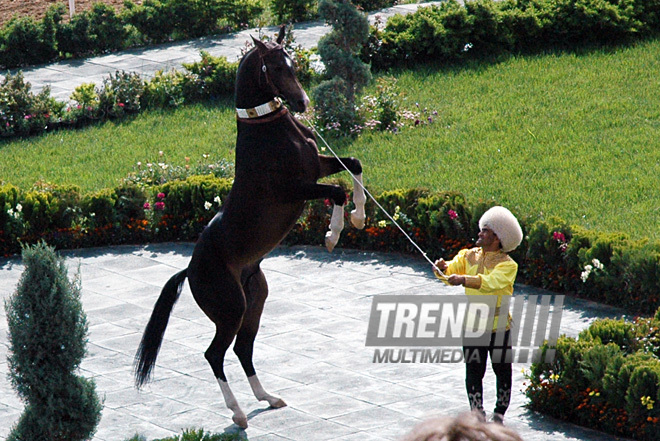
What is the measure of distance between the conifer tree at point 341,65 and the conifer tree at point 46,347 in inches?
361

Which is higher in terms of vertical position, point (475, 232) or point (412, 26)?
point (412, 26)

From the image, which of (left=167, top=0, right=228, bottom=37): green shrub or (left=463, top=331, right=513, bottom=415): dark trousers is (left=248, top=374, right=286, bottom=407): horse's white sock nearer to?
(left=463, top=331, right=513, bottom=415): dark trousers

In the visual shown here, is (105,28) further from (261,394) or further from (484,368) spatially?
(484,368)

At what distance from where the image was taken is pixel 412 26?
61.1ft

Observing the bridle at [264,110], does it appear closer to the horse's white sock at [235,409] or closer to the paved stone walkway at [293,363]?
the paved stone walkway at [293,363]

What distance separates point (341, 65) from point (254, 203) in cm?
827

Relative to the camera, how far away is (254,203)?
299 inches

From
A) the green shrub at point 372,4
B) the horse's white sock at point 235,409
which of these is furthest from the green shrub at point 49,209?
the green shrub at point 372,4

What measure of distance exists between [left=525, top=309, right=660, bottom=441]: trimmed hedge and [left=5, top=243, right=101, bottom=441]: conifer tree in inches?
139

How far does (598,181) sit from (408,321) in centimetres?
400

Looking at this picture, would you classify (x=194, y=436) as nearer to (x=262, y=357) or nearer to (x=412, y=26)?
(x=262, y=357)

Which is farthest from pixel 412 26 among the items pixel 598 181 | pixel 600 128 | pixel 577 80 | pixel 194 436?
pixel 194 436

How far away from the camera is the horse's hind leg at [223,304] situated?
25.5 ft

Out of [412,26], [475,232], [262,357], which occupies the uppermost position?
[412,26]
